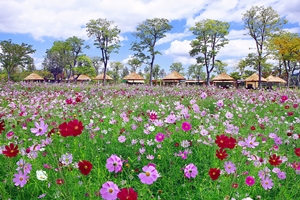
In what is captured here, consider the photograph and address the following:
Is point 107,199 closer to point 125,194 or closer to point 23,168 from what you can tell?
point 125,194

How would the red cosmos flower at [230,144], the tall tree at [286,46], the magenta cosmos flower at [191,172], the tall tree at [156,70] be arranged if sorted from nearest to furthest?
the red cosmos flower at [230,144] → the magenta cosmos flower at [191,172] → the tall tree at [286,46] → the tall tree at [156,70]

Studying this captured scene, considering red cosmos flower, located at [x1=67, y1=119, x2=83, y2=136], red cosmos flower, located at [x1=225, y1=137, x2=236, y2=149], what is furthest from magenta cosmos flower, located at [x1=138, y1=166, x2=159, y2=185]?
red cosmos flower, located at [x1=225, y1=137, x2=236, y2=149]

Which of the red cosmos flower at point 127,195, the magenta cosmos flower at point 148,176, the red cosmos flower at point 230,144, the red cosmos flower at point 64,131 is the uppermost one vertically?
the red cosmos flower at point 64,131

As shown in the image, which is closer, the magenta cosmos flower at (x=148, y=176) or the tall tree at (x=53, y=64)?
the magenta cosmos flower at (x=148, y=176)

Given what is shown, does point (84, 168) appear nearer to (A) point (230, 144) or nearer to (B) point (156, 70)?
(A) point (230, 144)

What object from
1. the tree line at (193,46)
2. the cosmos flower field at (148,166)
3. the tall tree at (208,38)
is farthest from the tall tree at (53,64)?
the cosmos flower field at (148,166)

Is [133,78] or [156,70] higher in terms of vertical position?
[156,70]

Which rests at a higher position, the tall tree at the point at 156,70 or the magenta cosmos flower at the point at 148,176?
the tall tree at the point at 156,70

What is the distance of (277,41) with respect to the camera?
3039 cm

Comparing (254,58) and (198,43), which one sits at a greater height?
(198,43)

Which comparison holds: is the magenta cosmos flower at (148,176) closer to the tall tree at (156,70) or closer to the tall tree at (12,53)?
the tall tree at (12,53)

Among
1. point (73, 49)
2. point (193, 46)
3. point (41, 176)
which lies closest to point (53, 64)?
point (73, 49)

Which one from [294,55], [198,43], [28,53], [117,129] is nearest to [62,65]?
[28,53]

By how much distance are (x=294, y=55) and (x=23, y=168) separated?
3672 centimetres
